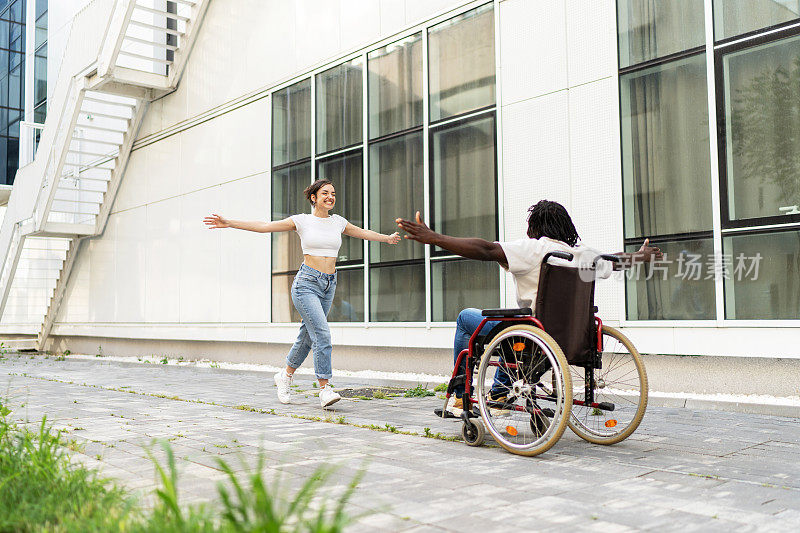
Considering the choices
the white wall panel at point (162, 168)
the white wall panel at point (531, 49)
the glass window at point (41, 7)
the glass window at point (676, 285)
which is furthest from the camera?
the glass window at point (41, 7)

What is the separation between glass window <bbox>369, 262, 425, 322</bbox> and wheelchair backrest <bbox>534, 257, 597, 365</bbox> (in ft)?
18.4

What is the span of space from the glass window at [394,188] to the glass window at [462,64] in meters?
0.69

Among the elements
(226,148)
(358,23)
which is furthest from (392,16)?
(226,148)

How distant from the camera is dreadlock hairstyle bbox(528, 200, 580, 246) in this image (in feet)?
15.7

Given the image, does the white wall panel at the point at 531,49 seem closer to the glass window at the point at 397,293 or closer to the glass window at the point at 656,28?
the glass window at the point at 656,28

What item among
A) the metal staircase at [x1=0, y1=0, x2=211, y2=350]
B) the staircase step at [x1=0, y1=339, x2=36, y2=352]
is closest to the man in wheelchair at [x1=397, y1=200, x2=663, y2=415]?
the metal staircase at [x1=0, y1=0, x2=211, y2=350]

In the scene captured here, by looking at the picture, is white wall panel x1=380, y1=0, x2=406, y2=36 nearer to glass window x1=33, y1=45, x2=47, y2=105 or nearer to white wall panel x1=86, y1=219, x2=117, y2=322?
white wall panel x1=86, y1=219, x2=117, y2=322

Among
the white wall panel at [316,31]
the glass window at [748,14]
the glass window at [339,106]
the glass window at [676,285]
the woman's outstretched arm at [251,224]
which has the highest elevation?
the white wall panel at [316,31]

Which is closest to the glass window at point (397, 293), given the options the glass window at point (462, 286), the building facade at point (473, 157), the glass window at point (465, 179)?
the building facade at point (473, 157)

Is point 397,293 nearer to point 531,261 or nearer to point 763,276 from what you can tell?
point 763,276

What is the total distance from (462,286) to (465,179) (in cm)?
143

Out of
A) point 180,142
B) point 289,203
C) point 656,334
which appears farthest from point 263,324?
point 656,334

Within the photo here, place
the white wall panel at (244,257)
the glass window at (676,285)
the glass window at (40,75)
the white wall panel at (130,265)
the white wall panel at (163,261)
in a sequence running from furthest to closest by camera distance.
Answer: the glass window at (40,75)
the white wall panel at (130,265)
the white wall panel at (163,261)
the white wall panel at (244,257)
the glass window at (676,285)

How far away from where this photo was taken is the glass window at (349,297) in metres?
11.1
